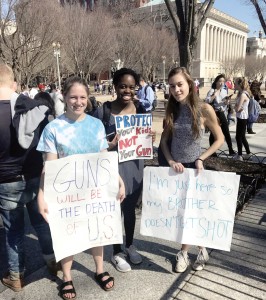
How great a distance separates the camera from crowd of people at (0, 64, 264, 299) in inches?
94.0

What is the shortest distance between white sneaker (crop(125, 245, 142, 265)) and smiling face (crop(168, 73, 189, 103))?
1.53 m

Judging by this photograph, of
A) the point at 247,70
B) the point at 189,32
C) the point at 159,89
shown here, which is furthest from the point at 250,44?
the point at 189,32

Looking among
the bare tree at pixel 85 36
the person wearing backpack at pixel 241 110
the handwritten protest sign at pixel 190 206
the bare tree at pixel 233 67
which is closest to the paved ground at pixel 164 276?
the handwritten protest sign at pixel 190 206

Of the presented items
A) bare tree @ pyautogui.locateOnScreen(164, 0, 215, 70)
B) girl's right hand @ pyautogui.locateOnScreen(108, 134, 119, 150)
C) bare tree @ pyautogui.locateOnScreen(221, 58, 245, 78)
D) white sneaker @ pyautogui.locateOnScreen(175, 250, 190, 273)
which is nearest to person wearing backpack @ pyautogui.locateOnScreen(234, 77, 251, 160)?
bare tree @ pyautogui.locateOnScreen(164, 0, 215, 70)

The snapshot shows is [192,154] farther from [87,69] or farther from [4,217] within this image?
[87,69]

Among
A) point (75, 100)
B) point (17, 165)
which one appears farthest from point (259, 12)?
point (17, 165)

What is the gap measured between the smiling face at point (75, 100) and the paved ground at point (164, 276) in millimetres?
1507

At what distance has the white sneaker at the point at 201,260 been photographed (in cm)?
291

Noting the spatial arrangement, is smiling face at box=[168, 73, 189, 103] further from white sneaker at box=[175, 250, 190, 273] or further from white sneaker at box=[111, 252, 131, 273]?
white sneaker at box=[111, 252, 131, 273]

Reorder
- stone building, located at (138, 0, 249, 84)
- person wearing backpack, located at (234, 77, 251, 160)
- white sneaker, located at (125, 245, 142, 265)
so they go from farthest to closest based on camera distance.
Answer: stone building, located at (138, 0, 249, 84), person wearing backpack, located at (234, 77, 251, 160), white sneaker, located at (125, 245, 142, 265)

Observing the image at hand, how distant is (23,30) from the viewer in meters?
16.2

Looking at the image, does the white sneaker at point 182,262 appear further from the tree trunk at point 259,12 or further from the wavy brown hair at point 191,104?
the tree trunk at point 259,12

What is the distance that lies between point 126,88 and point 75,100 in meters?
0.51

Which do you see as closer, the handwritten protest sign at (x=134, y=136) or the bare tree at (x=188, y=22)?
the handwritten protest sign at (x=134, y=136)
